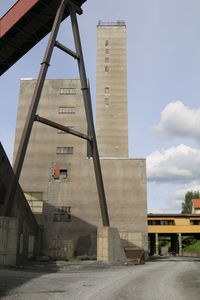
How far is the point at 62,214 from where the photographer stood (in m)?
31.2

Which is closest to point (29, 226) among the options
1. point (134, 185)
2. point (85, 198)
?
point (85, 198)

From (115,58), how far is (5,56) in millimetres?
39241

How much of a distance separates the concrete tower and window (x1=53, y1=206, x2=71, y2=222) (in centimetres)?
2060

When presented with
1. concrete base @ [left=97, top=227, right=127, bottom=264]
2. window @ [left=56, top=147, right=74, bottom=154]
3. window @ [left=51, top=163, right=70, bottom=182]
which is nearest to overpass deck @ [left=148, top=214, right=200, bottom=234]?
window @ [left=51, top=163, right=70, bottom=182]

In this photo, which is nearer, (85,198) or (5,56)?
(5,56)

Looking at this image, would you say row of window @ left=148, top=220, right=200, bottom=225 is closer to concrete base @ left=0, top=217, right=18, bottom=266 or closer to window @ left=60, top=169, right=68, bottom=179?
window @ left=60, top=169, right=68, bottom=179

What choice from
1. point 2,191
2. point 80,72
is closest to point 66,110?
point 80,72

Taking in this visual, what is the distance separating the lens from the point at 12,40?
1972 centimetres

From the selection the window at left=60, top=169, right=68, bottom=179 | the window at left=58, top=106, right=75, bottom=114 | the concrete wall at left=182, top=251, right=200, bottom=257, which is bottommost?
the concrete wall at left=182, top=251, right=200, bottom=257

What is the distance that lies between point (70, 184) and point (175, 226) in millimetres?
23318

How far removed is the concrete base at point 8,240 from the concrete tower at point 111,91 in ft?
117

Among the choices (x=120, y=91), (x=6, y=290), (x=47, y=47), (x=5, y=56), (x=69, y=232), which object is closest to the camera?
(x=6, y=290)

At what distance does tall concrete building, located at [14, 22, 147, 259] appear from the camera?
30359mm

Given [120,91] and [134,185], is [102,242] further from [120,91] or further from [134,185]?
[120,91]
